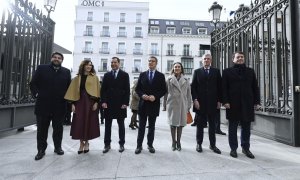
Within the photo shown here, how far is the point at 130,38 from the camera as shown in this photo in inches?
1769

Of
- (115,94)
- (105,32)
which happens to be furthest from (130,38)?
(115,94)

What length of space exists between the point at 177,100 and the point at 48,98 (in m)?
2.56

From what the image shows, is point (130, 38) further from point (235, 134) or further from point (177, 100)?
point (235, 134)

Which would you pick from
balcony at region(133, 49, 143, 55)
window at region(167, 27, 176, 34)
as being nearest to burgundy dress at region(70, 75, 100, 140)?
balcony at region(133, 49, 143, 55)

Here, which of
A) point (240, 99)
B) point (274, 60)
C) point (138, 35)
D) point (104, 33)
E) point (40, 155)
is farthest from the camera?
point (104, 33)

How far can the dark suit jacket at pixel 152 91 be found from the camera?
480 cm

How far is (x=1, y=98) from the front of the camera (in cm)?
609

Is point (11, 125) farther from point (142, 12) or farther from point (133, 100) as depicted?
point (142, 12)

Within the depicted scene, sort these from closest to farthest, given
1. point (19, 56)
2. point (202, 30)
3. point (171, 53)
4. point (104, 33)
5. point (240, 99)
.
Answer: point (240, 99)
point (19, 56)
point (171, 53)
point (104, 33)
point (202, 30)

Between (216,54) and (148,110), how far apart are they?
19.3 ft

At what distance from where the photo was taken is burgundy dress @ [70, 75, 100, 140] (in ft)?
15.1

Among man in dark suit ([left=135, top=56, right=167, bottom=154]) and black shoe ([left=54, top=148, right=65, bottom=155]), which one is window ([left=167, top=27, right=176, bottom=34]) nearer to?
man in dark suit ([left=135, top=56, right=167, bottom=154])

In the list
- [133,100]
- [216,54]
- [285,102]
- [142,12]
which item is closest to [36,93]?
[133,100]

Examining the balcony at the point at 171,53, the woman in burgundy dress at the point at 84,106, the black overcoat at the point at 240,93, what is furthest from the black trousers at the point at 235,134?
the balcony at the point at 171,53
